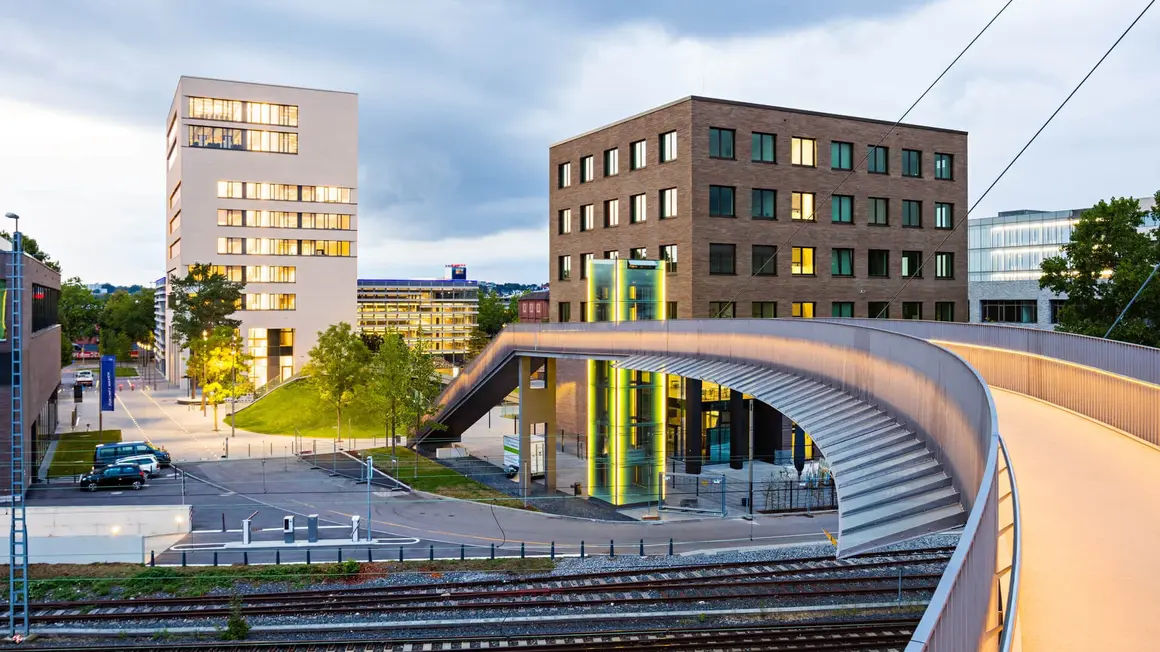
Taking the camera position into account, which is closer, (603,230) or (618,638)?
(618,638)

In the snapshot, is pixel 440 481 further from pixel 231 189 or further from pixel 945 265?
pixel 231 189

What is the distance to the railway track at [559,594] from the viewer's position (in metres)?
23.2

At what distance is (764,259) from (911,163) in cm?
1409

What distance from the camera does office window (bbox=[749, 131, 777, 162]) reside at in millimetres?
51375

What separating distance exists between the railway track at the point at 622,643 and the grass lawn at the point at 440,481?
17751mm

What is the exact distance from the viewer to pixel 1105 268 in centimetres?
3841

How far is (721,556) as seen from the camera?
29.3 meters

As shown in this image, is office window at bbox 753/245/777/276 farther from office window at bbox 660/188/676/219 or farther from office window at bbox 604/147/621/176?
office window at bbox 604/147/621/176

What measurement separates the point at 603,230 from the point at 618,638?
37.2 m

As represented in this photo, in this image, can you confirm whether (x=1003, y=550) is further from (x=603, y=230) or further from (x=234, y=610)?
(x=603, y=230)

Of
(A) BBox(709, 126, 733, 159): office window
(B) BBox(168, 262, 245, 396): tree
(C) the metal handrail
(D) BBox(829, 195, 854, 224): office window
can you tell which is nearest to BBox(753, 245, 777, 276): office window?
(D) BBox(829, 195, 854, 224): office window

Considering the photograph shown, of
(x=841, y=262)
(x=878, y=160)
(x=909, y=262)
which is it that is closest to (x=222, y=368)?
(x=841, y=262)

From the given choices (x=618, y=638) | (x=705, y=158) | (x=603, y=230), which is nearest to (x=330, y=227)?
(x=603, y=230)

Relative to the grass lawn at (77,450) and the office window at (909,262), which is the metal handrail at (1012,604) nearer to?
the grass lawn at (77,450)
